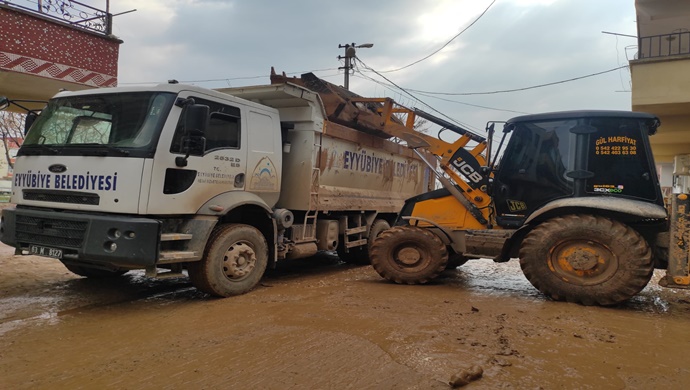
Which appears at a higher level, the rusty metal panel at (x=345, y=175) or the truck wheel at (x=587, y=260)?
the rusty metal panel at (x=345, y=175)

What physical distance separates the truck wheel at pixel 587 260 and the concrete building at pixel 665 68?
14.0ft

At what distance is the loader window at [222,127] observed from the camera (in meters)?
5.52

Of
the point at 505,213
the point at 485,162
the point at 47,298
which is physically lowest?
the point at 47,298

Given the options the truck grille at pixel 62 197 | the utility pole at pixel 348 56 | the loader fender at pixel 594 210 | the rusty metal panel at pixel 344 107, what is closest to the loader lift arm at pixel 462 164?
the loader fender at pixel 594 210

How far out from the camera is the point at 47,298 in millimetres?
5469

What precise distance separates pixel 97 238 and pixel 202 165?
1.34 metres

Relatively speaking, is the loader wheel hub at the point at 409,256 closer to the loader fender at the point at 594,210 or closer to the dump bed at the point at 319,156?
the loader fender at the point at 594,210

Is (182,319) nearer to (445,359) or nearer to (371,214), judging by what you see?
(445,359)

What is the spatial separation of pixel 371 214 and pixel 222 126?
159 inches

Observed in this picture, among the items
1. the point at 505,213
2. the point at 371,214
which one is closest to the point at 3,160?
the point at 371,214

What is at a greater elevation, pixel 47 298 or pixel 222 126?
pixel 222 126

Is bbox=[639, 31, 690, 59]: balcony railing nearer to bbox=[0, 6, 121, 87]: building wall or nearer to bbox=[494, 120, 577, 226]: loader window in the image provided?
bbox=[494, 120, 577, 226]: loader window

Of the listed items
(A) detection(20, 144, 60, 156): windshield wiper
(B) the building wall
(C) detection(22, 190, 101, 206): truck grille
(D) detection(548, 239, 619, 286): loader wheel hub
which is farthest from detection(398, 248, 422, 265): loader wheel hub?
(B) the building wall

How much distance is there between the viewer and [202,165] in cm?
534
